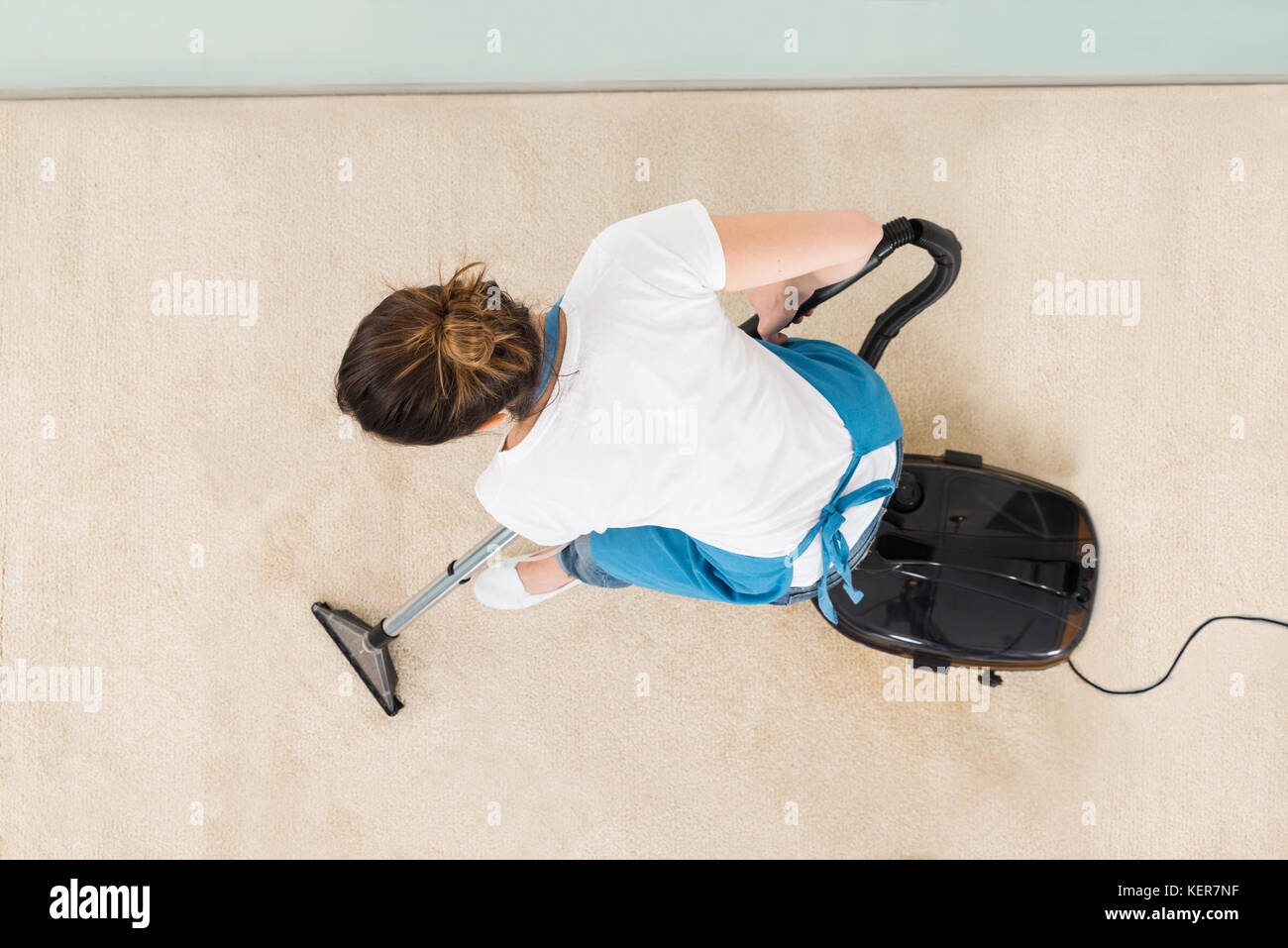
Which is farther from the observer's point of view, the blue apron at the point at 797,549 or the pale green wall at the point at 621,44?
the pale green wall at the point at 621,44

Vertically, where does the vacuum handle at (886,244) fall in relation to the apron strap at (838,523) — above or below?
above

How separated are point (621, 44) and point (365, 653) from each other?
42.0 inches

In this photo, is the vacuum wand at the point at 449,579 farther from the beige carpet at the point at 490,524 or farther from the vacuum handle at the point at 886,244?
the vacuum handle at the point at 886,244

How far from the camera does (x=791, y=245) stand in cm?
75

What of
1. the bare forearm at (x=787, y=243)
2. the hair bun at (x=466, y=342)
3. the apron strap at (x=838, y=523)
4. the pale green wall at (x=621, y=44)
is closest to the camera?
the hair bun at (x=466, y=342)

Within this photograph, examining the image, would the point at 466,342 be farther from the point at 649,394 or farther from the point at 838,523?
the point at 838,523

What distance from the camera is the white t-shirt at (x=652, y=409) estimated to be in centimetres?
64

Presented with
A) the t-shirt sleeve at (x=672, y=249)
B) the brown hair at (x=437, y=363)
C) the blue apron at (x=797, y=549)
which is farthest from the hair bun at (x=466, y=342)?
the blue apron at (x=797, y=549)

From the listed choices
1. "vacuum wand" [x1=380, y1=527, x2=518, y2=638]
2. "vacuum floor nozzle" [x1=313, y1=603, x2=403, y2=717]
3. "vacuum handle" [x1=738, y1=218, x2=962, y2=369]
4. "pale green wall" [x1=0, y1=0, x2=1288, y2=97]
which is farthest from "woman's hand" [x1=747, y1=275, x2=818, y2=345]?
"vacuum floor nozzle" [x1=313, y1=603, x2=403, y2=717]

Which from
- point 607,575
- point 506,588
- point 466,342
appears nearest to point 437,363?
point 466,342

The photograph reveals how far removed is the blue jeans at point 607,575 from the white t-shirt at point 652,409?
227 mm

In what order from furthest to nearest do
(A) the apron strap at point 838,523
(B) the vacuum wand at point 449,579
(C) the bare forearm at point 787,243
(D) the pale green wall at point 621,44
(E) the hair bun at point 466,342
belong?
1. (D) the pale green wall at point 621,44
2. (B) the vacuum wand at point 449,579
3. (A) the apron strap at point 838,523
4. (C) the bare forearm at point 787,243
5. (E) the hair bun at point 466,342

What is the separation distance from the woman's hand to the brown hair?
409 mm

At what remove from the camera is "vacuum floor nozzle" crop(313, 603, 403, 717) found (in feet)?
4.23
